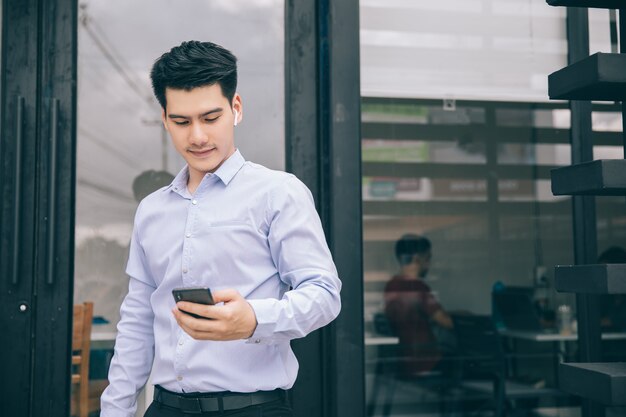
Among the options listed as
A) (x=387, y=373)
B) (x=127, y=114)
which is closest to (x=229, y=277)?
(x=127, y=114)

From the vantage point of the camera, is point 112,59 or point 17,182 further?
point 112,59

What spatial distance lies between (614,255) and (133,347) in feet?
10.6

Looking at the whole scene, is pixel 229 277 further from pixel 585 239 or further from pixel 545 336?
pixel 545 336

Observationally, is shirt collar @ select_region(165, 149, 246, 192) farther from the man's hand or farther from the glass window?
the glass window

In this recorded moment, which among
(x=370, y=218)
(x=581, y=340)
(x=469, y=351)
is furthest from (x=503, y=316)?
(x=370, y=218)

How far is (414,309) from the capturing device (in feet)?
12.5

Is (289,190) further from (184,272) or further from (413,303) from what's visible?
(413,303)

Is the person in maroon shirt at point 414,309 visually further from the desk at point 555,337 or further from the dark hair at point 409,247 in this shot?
the desk at point 555,337

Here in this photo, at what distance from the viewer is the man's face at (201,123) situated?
1750 mm

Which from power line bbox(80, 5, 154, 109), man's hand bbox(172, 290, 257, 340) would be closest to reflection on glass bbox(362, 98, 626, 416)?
power line bbox(80, 5, 154, 109)

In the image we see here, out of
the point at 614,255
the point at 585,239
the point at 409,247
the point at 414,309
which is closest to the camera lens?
the point at 585,239

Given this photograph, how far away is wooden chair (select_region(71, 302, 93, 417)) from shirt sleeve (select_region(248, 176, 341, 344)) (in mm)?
1392

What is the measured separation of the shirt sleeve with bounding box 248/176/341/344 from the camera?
1.59 metres

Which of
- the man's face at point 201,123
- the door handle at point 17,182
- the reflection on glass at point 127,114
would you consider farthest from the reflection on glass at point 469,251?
the man's face at point 201,123
